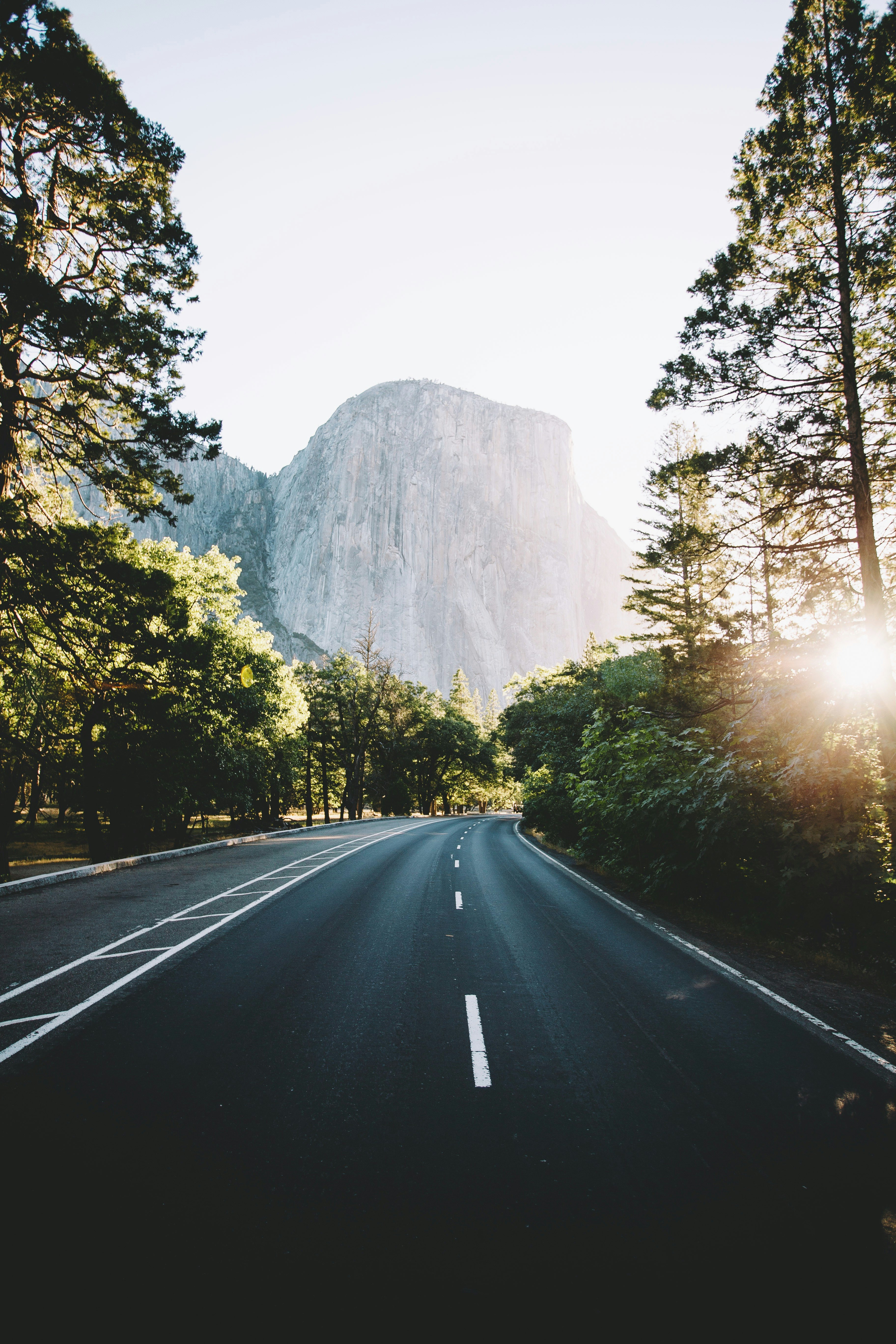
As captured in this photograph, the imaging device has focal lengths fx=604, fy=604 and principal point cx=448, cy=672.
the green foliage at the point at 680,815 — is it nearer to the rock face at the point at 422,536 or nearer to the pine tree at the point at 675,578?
the pine tree at the point at 675,578

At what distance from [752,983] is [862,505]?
22.1 feet

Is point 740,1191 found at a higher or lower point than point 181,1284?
Answer: lower

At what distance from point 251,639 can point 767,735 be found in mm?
23487

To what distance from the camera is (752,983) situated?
7.16m

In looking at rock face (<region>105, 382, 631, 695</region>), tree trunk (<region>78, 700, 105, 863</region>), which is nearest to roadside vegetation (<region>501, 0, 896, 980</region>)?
tree trunk (<region>78, 700, 105, 863</region>)

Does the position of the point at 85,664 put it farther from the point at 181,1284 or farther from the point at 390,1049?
the point at 181,1284

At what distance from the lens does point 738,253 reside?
969 centimetres

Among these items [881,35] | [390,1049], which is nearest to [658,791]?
[390,1049]

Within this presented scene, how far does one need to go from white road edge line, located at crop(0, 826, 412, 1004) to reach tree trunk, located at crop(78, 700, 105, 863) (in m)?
6.70

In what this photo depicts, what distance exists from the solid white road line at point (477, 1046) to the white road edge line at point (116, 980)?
3627 millimetres

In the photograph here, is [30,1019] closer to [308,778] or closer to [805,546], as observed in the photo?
[805,546]

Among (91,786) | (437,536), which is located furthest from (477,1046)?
(437,536)

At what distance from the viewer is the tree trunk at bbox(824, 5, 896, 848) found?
26.7 feet

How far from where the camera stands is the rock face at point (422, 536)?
129 meters
